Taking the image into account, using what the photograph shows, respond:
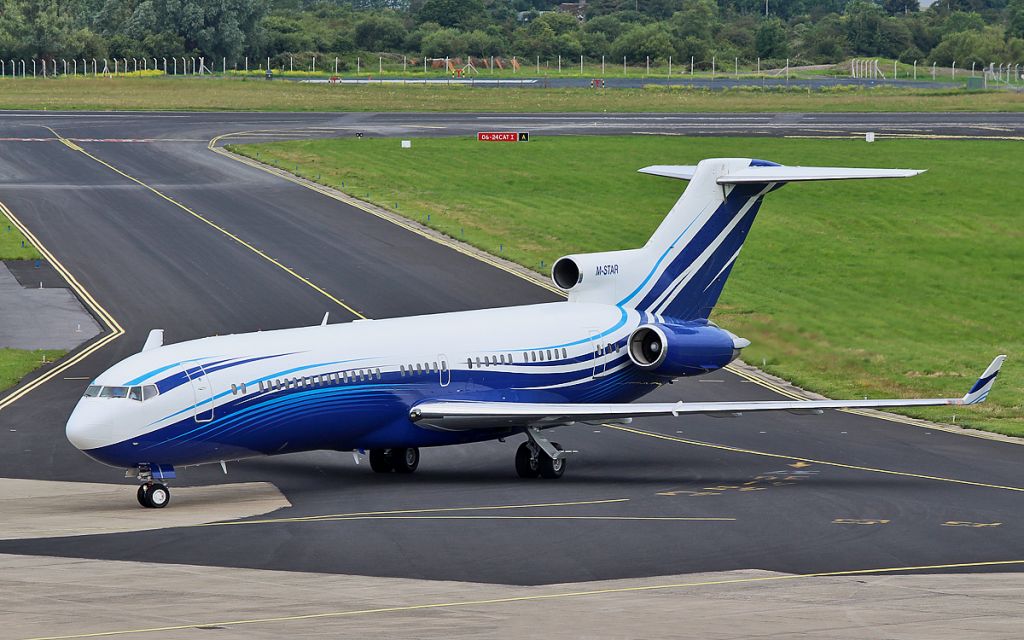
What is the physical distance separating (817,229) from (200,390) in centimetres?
4966

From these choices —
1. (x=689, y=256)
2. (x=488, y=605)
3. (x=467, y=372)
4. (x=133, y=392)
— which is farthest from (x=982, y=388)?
(x=133, y=392)

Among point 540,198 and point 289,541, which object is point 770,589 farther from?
point 540,198

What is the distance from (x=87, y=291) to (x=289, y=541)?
36051 millimetres

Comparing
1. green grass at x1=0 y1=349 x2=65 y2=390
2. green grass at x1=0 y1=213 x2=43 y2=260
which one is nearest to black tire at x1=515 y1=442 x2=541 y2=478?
green grass at x1=0 y1=349 x2=65 y2=390

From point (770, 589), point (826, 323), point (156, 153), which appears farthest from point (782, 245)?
point (770, 589)

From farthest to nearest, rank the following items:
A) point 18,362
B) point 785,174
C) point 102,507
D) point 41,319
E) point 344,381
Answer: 1. point 41,319
2. point 18,362
3. point 785,174
4. point 344,381
5. point 102,507

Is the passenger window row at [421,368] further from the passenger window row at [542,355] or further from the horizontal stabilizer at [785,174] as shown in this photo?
the horizontal stabilizer at [785,174]

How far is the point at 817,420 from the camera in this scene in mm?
47188

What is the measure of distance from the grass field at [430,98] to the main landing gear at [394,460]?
91.7 meters

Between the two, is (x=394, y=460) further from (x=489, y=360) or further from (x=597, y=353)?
(x=597, y=353)

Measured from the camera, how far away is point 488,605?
963 inches

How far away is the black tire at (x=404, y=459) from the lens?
1524 inches

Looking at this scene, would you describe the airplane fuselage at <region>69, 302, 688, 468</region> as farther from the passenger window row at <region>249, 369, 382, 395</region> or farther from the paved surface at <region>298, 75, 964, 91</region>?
the paved surface at <region>298, 75, 964, 91</region>

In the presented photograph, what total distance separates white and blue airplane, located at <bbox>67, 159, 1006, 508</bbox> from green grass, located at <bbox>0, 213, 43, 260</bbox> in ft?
115
